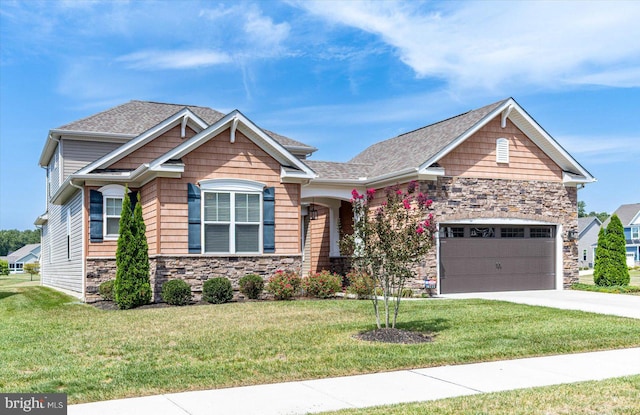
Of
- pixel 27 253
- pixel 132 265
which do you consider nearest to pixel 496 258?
pixel 132 265

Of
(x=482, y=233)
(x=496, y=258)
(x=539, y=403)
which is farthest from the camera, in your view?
(x=496, y=258)

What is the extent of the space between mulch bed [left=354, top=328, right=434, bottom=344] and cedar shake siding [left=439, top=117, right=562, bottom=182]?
9994 millimetres

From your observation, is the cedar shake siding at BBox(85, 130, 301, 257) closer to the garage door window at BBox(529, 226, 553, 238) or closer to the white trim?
the white trim

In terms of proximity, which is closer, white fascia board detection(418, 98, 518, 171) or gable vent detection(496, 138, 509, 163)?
white fascia board detection(418, 98, 518, 171)

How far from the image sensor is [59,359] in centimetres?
898

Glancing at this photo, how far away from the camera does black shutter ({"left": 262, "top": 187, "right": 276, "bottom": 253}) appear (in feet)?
59.9

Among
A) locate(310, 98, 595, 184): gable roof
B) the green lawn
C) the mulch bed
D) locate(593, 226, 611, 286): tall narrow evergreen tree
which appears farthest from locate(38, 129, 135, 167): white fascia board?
the green lawn

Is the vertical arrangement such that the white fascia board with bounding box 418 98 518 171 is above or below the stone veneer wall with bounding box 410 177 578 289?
above

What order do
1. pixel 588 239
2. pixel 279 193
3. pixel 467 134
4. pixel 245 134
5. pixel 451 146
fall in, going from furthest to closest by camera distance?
pixel 588 239 < pixel 467 134 < pixel 451 146 < pixel 279 193 < pixel 245 134

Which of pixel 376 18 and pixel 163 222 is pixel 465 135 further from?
pixel 163 222

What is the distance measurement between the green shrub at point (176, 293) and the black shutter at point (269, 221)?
2.75m

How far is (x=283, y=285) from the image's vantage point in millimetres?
17266

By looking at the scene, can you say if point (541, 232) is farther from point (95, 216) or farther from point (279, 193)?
point (95, 216)

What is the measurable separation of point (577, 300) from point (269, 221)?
8.98 meters
